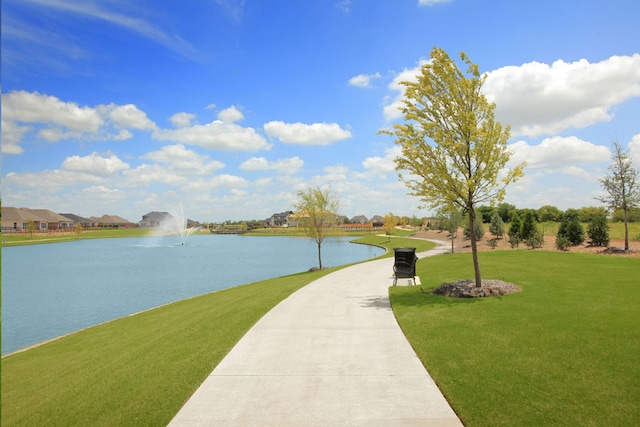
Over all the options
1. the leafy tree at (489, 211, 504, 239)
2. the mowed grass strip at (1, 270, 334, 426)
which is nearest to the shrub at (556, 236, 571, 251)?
the leafy tree at (489, 211, 504, 239)

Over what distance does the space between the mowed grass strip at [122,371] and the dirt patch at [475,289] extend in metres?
5.69

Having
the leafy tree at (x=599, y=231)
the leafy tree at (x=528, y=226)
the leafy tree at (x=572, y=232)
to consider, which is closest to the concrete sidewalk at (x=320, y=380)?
the leafy tree at (x=599, y=231)

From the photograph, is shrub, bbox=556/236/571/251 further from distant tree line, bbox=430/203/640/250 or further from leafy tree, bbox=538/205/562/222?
leafy tree, bbox=538/205/562/222

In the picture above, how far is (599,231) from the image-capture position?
92.1 ft

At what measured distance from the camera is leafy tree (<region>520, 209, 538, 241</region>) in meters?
34.6

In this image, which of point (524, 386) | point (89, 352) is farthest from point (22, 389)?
point (524, 386)

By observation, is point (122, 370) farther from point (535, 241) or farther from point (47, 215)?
point (47, 215)

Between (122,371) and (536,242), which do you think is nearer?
(122,371)

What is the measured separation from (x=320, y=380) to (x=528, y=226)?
1341 inches

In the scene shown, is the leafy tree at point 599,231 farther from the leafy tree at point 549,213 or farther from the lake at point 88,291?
the leafy tree at point 549,213

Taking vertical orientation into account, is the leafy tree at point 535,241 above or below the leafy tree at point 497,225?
below

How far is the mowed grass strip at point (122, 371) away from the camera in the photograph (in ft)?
19.6

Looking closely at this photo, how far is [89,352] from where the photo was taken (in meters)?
10.1

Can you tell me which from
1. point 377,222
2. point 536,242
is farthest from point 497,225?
point 377,222
